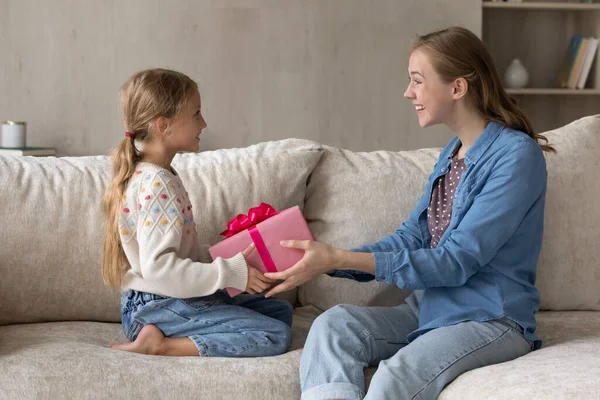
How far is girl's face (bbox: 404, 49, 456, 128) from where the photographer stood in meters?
1.87

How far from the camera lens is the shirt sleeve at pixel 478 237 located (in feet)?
5.67

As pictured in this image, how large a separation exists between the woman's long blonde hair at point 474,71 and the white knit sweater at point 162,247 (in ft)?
2.08

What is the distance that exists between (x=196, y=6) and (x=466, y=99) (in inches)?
90.9

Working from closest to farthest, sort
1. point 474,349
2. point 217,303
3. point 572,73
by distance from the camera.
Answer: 1. point 474,349
2. point 217,303
3. point 572,73

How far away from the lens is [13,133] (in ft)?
11.8

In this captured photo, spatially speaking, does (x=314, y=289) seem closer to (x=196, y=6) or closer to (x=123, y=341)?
(x=123, y=341)

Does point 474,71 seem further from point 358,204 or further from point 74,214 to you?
point 74,214

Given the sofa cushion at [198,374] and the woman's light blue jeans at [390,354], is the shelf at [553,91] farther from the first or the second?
the woman's light blue jeans at [390,354]

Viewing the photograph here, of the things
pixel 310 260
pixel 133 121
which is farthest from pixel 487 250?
pixel 133 121

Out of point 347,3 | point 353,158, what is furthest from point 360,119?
point 353,158

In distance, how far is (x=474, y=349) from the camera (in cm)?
166

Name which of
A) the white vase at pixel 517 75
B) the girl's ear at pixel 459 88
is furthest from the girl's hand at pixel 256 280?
the white vase at pixel 517 75

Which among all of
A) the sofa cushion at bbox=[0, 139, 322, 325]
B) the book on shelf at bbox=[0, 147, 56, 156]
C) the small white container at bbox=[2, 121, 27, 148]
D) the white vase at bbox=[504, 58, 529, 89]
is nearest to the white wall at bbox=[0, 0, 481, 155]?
the book on shelf at bbox=[0, 147, 56, 156]

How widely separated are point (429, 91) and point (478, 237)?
1.22 ft
